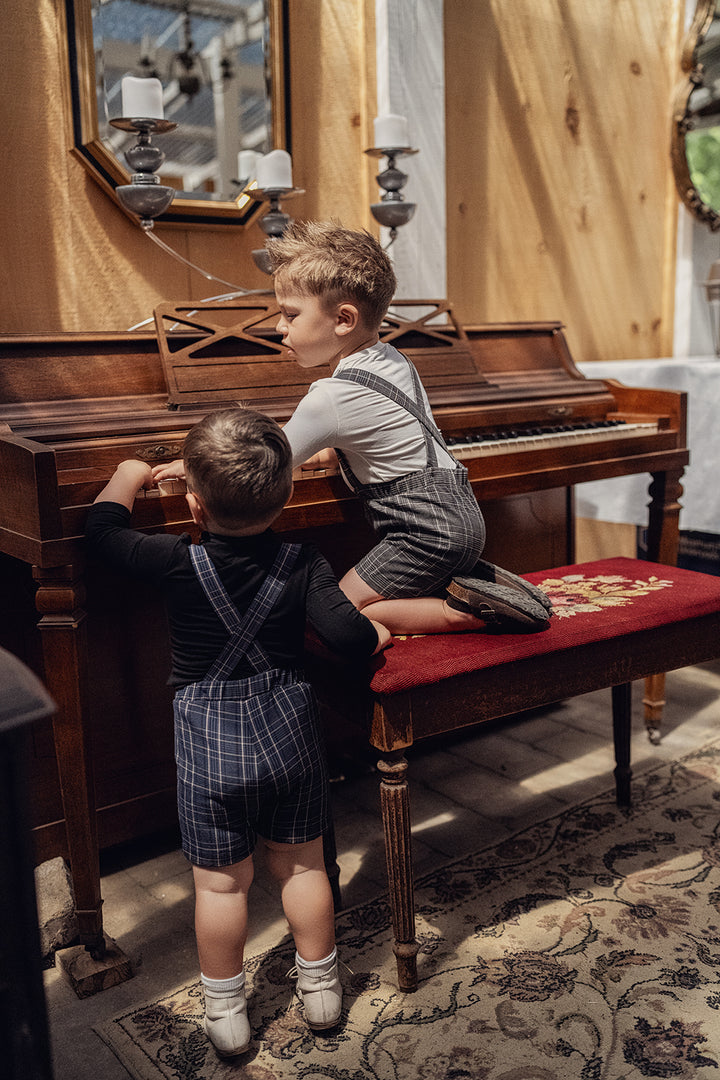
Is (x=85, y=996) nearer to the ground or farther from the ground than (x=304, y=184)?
nearer to the ground

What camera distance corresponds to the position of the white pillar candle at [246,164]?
290 centimetres

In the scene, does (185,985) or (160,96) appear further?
(160,96)

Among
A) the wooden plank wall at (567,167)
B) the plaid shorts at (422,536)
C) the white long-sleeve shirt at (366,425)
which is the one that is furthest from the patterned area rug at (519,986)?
the wooden plank wall at (567,167)

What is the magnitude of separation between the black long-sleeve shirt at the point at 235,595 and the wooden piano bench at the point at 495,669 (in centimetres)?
13

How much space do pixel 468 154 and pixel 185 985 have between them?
2881 millimetres

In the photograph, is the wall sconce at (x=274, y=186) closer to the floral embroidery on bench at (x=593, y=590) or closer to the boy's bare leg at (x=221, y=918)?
the floral embroidery on bench at (x=593, y=590)

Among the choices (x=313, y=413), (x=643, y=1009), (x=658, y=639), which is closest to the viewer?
(x=643, y=1009)

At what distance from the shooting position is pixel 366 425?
6.00 feet

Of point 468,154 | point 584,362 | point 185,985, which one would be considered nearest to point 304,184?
point 468,154

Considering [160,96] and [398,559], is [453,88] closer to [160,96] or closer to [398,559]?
[160,96]

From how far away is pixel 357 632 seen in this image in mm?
1576

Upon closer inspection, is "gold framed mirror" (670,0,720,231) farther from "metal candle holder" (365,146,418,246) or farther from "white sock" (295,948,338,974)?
"white sock" (295,948,338,974)

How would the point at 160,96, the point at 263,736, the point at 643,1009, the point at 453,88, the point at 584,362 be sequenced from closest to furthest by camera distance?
1. the point at 263,736
2. the point at 643,1009
3. the point at 160,96
4. the point at 453,88
5. the point at 584,362

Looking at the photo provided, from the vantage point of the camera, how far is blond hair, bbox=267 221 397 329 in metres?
1.83
